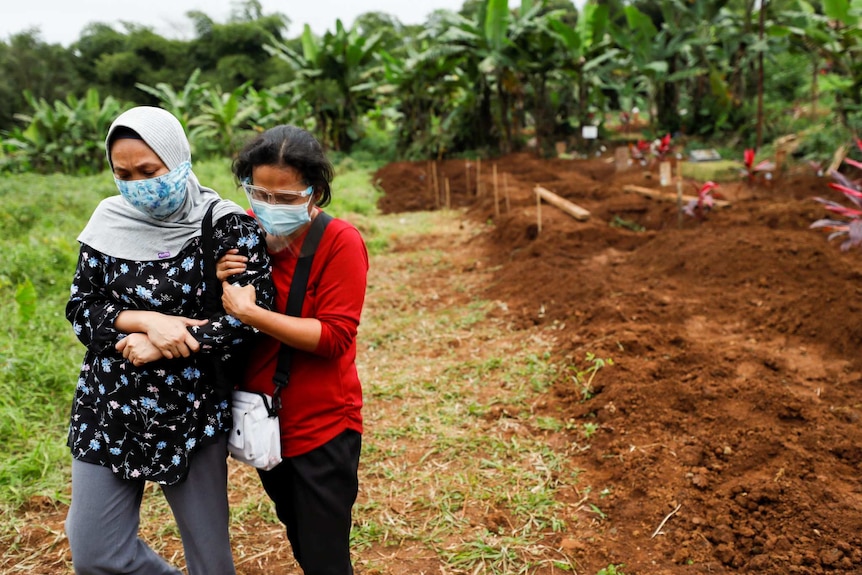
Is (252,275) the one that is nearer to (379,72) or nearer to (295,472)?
(295,472)

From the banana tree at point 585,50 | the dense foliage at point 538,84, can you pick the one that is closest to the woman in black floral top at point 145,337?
the dense foliage at point 538,84

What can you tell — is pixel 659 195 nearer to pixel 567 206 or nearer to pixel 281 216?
pixel 567 206

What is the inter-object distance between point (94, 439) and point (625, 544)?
1.88 m

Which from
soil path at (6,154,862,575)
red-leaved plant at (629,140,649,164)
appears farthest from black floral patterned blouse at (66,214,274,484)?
red-leaved plant at (629,140,649,164)

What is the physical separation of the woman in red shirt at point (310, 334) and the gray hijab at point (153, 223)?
0.43 feet

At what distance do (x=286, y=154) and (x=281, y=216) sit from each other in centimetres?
16

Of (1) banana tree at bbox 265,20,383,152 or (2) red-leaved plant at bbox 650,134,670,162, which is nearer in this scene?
(2) red-leaved plant at bbox 650,134,670,162

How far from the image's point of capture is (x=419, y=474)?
2.90 metres

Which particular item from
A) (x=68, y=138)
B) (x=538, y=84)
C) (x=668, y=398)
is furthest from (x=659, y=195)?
(x=68, y=138)

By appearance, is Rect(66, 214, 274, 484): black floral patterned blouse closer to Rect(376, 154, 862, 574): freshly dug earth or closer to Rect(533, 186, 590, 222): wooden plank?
Rect(376, 154, 862, 574): freshly dug earth

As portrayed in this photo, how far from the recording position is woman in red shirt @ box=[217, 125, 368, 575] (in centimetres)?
148

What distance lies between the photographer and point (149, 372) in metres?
1.51

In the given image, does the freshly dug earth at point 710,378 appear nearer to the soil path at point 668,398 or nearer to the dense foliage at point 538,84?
the soil path at point 668,398

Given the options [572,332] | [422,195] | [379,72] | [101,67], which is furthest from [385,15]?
[572,332]
